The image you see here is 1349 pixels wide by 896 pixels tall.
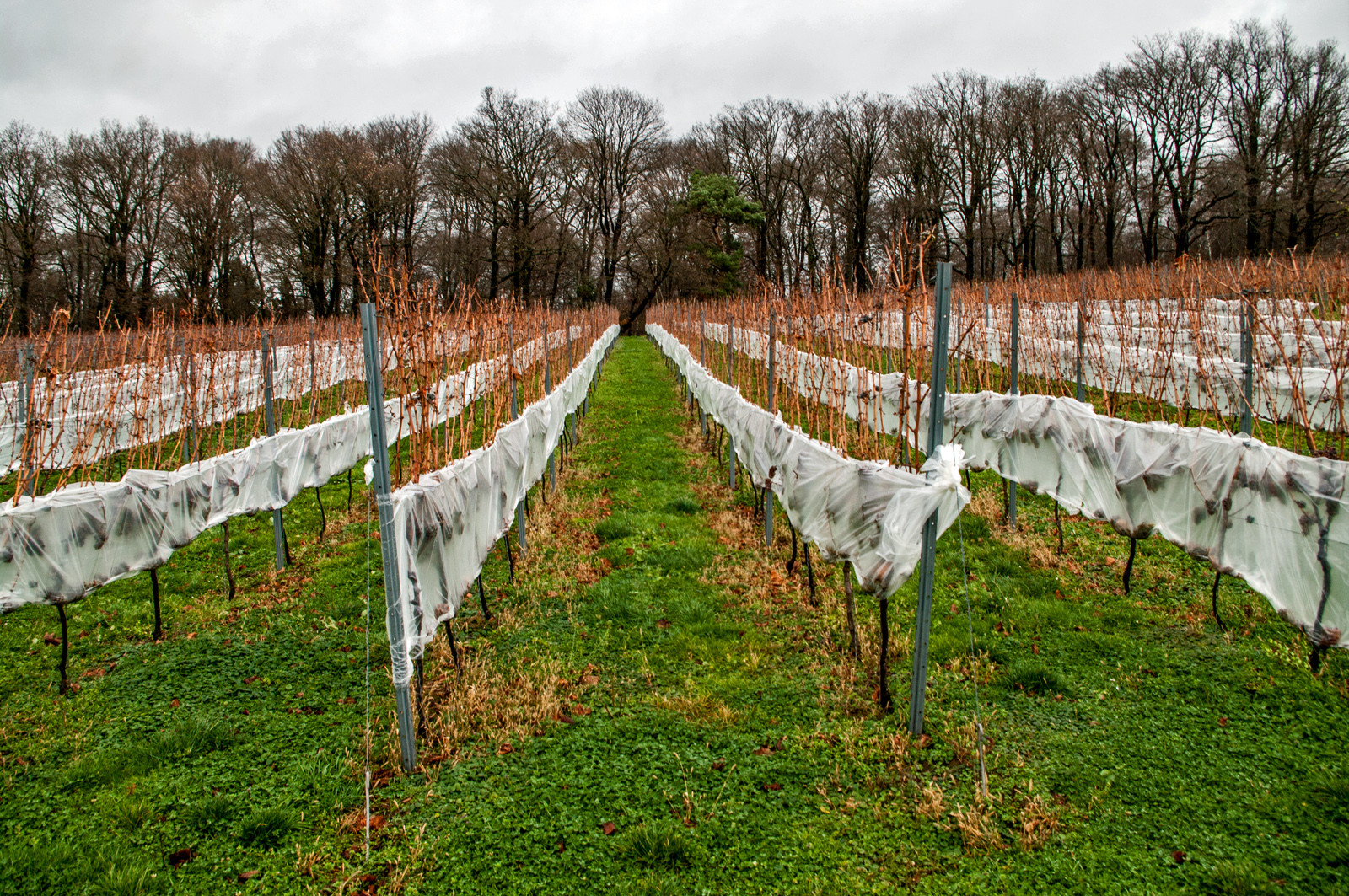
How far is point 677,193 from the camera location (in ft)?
139

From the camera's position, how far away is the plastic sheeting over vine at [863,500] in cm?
318

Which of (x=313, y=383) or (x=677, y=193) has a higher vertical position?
(x=677, y=193)

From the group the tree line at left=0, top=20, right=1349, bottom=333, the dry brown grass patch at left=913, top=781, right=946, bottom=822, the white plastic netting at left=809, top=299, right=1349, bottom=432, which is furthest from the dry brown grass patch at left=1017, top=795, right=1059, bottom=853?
the tree line at left=0, top=20, right=1349, bottom=333

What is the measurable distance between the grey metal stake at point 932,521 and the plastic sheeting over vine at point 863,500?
0.18ft

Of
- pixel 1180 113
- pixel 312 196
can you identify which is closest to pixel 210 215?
pixel 312 196

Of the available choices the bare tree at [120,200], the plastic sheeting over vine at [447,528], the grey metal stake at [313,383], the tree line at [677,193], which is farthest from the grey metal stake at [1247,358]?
the bare tree at [120,200]

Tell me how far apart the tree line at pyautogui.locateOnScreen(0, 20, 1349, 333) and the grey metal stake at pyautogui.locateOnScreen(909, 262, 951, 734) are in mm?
19257

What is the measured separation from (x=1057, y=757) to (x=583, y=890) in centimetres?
219

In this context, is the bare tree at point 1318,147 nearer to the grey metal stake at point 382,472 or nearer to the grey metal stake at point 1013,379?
the grey metal stake at point 1013,379

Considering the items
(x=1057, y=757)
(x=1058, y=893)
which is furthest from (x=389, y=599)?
(x=1057, y=757)

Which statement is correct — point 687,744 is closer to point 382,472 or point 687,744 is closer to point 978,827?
point 978,827

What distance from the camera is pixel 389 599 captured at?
3.02 m

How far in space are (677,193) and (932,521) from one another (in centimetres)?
4256

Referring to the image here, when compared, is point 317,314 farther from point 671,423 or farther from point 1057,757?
point 1057,757
